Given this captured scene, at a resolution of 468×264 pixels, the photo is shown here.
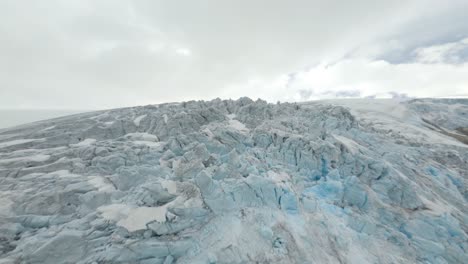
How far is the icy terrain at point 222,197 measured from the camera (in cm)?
775

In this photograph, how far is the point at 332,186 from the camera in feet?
37.1

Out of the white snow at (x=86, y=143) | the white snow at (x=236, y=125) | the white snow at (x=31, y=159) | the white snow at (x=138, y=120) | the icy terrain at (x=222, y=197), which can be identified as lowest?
the icy terrain at (x=222, y=197)

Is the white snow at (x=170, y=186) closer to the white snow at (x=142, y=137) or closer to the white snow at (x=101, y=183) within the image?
the white snow at (x=101, y=183)

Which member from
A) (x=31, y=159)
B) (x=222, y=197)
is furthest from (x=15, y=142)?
(x=222, y=197)

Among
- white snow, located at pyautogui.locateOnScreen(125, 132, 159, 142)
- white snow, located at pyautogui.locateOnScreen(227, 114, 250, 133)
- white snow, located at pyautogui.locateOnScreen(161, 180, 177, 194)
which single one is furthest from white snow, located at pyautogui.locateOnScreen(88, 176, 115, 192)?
white snow, located at pyautogui.locateOnScreen(227, 114, 250, 133)

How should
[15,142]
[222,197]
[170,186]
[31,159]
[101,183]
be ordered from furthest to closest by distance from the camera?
[15,142] → [31,159] → [101,183] → [170,186] → [222,197]

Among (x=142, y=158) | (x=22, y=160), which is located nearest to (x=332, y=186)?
(x=142, y=158)

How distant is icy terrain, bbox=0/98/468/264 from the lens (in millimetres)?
7754

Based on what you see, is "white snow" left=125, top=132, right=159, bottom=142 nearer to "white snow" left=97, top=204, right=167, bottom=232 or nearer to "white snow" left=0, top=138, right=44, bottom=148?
"white snow" left=0, top=138, right=44, bottom=148

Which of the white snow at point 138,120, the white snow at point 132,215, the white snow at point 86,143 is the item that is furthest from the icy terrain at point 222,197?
the white snow at point 138,120

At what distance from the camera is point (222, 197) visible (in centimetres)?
931

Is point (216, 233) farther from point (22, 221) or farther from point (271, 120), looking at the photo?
point (271, 120)

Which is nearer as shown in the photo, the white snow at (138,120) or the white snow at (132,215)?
the white snow at (132,215)

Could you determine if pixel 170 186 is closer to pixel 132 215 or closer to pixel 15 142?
pixel 132 215
